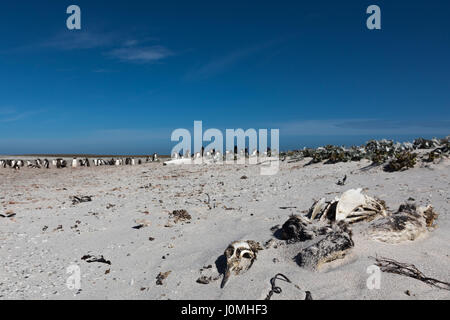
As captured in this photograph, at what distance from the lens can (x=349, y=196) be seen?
577cm

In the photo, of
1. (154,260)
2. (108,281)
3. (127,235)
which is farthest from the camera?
(127,235)

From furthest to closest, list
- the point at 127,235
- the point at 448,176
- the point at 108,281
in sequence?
the point at 448,176 < the point at 127,235 < the point at 108,281

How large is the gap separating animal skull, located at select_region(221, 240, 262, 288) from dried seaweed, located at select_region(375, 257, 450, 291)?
180 cm

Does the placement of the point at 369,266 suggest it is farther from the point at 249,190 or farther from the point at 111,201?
the point at 111,201

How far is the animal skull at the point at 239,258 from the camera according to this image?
14.0 feet

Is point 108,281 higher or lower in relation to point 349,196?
lower

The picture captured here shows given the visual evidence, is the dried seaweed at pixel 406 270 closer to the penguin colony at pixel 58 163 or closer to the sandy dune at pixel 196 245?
the sandy dune at pixel 196 245

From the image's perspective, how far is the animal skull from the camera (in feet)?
14.0

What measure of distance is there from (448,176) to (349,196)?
5.74m

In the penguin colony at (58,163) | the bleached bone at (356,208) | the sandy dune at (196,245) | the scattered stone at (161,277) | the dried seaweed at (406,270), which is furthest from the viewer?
the penguin colony at (58,163)

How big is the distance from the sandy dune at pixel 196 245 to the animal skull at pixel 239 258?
0.39 feet

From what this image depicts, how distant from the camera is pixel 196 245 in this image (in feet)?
19.2

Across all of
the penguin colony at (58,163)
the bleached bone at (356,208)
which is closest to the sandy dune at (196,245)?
the bleached bone at (356,208)
